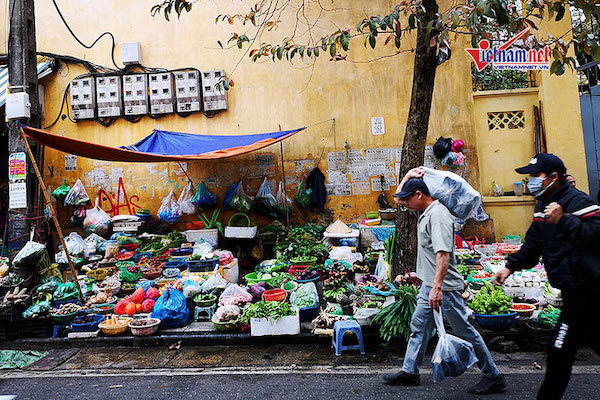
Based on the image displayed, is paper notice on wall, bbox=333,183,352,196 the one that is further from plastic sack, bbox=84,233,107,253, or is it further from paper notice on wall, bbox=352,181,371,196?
plastic sack, bbox=84,233,107,253

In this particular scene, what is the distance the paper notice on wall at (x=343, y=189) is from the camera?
9.53 m

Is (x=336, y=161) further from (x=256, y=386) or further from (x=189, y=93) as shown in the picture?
(x=256, y=386)

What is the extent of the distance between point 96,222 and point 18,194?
2.90 m

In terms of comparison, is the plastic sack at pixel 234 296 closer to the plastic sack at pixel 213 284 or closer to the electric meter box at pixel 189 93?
the plastic sack at pixel 213 284

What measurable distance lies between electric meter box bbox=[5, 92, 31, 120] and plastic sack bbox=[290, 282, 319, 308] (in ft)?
15.9

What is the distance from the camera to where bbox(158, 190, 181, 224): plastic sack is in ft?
30.3

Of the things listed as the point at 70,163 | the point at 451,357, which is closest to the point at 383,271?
the point at 451,357

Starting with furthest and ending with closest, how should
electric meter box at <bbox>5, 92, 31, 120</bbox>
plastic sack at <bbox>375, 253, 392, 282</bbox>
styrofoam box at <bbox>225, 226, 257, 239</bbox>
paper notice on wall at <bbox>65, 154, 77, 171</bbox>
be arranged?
paper notice on wall at <bbox>65, 154, 77, 171</bbox>
styrofoam box at <bbox>225, 226, 257, 239</bbox>
electric meter box at <bbox>5, 92, 31, 120</bbox>
plastic sack at <bbox>375, 253, 392, 282</bbox>

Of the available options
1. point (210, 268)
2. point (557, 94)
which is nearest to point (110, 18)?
point (210, 268)

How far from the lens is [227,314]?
5.63 m

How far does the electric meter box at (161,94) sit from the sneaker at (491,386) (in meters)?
8.60

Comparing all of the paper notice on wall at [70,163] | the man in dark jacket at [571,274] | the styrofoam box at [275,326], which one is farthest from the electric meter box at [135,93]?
the man in dark jacket at [571,274]

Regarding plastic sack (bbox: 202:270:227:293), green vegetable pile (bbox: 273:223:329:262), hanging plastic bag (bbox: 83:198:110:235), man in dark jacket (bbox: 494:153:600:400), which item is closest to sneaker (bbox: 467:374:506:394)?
man in dark jacket (bbox: 494:153:600:400)

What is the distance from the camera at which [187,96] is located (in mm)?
9805
